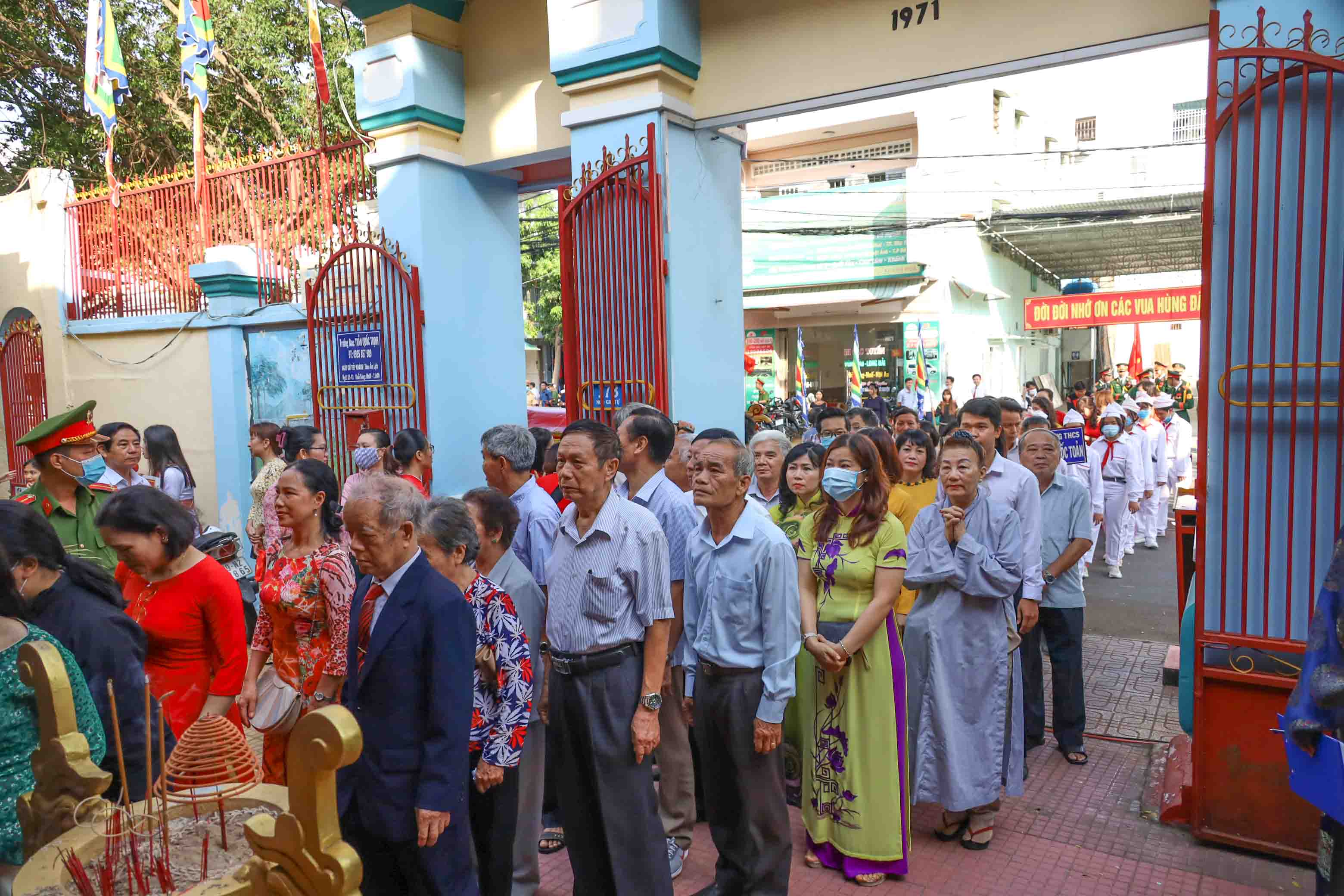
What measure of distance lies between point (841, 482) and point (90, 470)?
375cm

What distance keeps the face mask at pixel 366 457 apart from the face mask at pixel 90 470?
144 cm

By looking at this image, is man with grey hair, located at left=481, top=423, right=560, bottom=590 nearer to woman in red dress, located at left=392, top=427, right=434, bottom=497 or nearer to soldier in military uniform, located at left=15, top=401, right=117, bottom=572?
woman in red dress, located at left=392, top=427, right=434, bottom=497

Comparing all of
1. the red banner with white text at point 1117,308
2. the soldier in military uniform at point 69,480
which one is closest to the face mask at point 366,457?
the soldier in military uniform at point 69,480

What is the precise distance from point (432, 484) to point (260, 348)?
9.72 feet

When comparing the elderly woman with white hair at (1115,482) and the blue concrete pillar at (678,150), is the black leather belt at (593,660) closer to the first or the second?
the blue concrete pillar at (678,150)

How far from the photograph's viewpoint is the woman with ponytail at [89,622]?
2535 millimetres

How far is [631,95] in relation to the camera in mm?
5844

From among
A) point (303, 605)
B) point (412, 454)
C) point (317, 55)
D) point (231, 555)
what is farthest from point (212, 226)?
point (303, 605)

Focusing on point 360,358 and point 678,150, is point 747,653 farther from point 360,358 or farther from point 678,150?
point 360,358

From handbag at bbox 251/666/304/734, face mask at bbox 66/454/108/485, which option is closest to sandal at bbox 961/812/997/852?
handbag at bbox 251/666/304/734

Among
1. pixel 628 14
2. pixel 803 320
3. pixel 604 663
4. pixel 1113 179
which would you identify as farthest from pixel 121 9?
pixel 1113 179

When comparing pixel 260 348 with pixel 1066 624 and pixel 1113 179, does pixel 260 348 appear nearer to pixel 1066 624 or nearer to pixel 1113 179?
pixel 1066 624

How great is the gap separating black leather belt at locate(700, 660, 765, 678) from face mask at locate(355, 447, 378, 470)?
11.0 feet

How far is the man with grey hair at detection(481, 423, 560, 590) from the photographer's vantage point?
3732 millimetres
